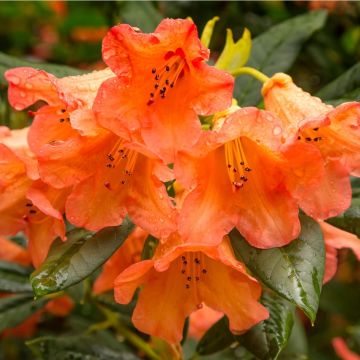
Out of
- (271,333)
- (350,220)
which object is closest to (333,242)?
(350,220)

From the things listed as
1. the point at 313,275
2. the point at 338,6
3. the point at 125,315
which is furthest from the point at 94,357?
the point at 338,6

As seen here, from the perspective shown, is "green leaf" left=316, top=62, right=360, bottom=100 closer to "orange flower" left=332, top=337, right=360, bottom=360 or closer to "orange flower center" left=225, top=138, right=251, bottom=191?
Result: "orange flower center" left=225, top=138, right=251, bottom=191

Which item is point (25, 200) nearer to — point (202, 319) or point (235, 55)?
point (235, 55)

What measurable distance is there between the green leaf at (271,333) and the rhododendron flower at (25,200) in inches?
15.1

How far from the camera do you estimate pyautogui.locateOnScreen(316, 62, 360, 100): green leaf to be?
1.64m

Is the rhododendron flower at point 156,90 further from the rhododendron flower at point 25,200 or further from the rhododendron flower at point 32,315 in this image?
the rhododendron flower at point 32,315

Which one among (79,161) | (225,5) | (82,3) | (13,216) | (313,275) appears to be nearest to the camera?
(313,275)

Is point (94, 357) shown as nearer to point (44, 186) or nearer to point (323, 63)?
point (44, 186)

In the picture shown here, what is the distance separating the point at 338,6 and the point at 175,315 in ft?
4.67

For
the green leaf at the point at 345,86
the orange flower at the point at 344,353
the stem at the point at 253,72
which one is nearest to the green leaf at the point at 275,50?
the green leaf at the point at 345,86

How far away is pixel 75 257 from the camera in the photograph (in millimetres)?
1285

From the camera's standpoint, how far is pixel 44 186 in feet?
4.45

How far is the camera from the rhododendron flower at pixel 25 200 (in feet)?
4.44

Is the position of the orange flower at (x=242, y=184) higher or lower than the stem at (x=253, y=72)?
lower
